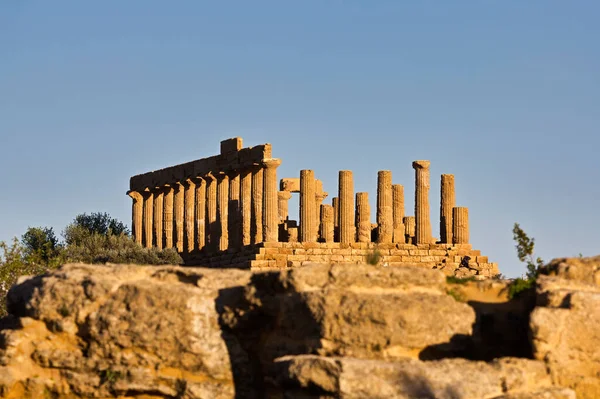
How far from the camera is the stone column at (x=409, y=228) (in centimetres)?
4606

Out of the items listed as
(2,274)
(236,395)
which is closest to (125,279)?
(236,395)

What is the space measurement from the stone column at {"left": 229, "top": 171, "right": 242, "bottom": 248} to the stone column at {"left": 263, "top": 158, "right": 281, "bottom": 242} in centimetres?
153

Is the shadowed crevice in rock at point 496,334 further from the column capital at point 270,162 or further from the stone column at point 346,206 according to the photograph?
the stone column at point 346,206

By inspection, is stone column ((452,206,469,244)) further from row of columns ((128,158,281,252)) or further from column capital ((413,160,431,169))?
row of columns ((128,158,281,252))

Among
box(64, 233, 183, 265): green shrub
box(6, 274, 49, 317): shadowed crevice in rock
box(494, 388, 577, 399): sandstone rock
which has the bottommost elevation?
box(494, 388, 577, 399): sandstone rock

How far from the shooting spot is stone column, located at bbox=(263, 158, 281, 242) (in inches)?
1700

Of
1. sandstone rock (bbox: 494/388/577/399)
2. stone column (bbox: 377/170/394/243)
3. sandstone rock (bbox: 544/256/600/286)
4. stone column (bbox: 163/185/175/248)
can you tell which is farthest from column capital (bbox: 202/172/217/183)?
sandstone rock (bbox: 494/388/577/399)

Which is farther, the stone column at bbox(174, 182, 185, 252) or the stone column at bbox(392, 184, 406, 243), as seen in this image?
the stone column at bbox(174, 182, 185, 252)

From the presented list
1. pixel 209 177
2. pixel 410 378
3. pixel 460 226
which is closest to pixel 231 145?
pixel 209 177

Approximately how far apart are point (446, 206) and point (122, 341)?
3077 centimetres

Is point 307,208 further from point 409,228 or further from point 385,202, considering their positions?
point 409,228

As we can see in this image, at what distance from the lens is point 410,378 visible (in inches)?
537

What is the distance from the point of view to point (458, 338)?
14906 mm

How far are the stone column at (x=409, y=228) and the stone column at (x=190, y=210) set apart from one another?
7658 mm
